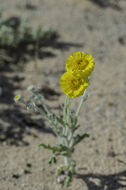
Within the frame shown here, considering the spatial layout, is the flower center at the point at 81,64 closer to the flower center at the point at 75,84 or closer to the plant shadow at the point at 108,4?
the flower center at the point at 75,84

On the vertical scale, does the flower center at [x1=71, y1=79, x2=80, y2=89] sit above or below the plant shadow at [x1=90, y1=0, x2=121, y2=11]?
below

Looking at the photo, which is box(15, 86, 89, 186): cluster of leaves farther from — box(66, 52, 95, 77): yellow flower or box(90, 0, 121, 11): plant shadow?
box(90, 0, 121, 11): plant shadow

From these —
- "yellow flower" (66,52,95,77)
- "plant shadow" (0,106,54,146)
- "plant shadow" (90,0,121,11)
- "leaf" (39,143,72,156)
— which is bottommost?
"leaf" (39,143,72,156)

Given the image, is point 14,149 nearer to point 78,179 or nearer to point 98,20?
point 78,179

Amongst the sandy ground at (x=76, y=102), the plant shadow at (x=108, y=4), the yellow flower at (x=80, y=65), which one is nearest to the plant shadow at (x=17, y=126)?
the sandy ground at (x=76, y=102)

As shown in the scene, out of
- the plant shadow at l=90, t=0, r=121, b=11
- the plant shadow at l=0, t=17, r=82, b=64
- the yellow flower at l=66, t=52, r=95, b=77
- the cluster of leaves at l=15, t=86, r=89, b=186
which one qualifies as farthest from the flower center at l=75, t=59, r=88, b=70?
the plant shadow at l=90, t=0, r=121, b=11

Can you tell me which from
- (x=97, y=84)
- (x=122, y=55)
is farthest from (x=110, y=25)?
(x=97, y=84)
